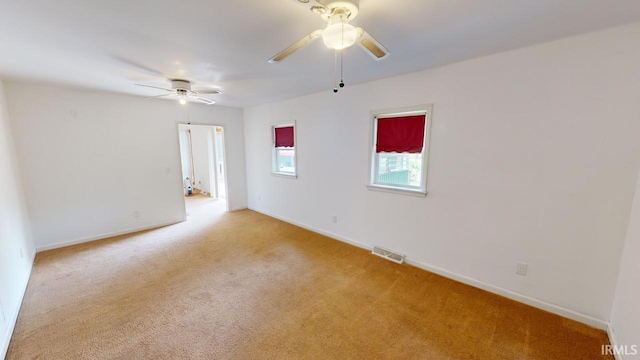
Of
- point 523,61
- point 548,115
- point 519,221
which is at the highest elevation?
point 523,61

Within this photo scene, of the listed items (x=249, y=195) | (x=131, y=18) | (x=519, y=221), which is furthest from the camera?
(x=249, y=195)

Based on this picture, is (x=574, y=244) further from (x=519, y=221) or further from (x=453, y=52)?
(x=453, y=52)

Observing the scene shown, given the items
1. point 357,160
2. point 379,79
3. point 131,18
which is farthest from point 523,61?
point 131,18

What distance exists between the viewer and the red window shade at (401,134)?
9.56ft

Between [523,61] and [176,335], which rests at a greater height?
[523,61]

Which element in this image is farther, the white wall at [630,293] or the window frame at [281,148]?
the window frame at [281,148]

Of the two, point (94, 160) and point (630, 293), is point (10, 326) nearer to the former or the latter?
point (94, 160)

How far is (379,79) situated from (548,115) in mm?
1772

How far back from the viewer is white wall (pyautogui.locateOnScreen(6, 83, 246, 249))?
3.33m

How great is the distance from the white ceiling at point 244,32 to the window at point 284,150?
182 cm

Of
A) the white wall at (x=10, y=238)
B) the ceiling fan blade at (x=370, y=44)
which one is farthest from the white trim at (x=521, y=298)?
the white wall at (x=10, y=238)

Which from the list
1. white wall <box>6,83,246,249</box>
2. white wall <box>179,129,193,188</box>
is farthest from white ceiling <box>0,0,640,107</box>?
white wall <box>179,129,193,188</box>

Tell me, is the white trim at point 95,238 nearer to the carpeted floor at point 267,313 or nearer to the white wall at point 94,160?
the white wall at point 94,160

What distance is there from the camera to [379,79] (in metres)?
3.09
